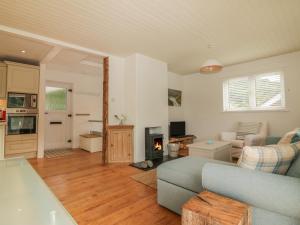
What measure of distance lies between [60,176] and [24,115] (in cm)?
216

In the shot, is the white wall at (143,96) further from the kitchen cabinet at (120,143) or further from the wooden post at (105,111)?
the wooden post at (105,111)

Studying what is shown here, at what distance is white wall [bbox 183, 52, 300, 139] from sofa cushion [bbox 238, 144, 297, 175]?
134 inches

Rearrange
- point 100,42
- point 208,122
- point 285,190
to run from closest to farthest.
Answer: point 285,190, point 100,42, point 208,122

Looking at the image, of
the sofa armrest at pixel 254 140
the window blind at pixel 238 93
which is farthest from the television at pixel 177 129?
the sofa armrest at pixel 254 140

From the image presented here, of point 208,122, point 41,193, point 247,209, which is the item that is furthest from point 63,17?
point 208,122

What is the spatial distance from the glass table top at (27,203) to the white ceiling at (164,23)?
2116mm

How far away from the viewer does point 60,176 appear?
2.90 metres

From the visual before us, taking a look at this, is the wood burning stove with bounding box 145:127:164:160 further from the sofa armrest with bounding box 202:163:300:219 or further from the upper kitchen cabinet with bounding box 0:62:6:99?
the upper kitchen cabinet with bounding box 0:62:6:99

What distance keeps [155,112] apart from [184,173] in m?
2.73

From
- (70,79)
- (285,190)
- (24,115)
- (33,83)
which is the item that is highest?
(70,79)

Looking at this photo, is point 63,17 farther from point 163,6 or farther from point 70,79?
point 70,79

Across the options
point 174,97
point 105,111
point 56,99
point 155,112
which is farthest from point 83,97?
point 174,97

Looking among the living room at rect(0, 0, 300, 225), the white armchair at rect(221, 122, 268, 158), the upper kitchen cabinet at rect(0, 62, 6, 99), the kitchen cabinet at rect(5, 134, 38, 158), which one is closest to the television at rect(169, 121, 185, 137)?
the living room at rect(0, 0, 300, 225)

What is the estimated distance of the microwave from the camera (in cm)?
387
